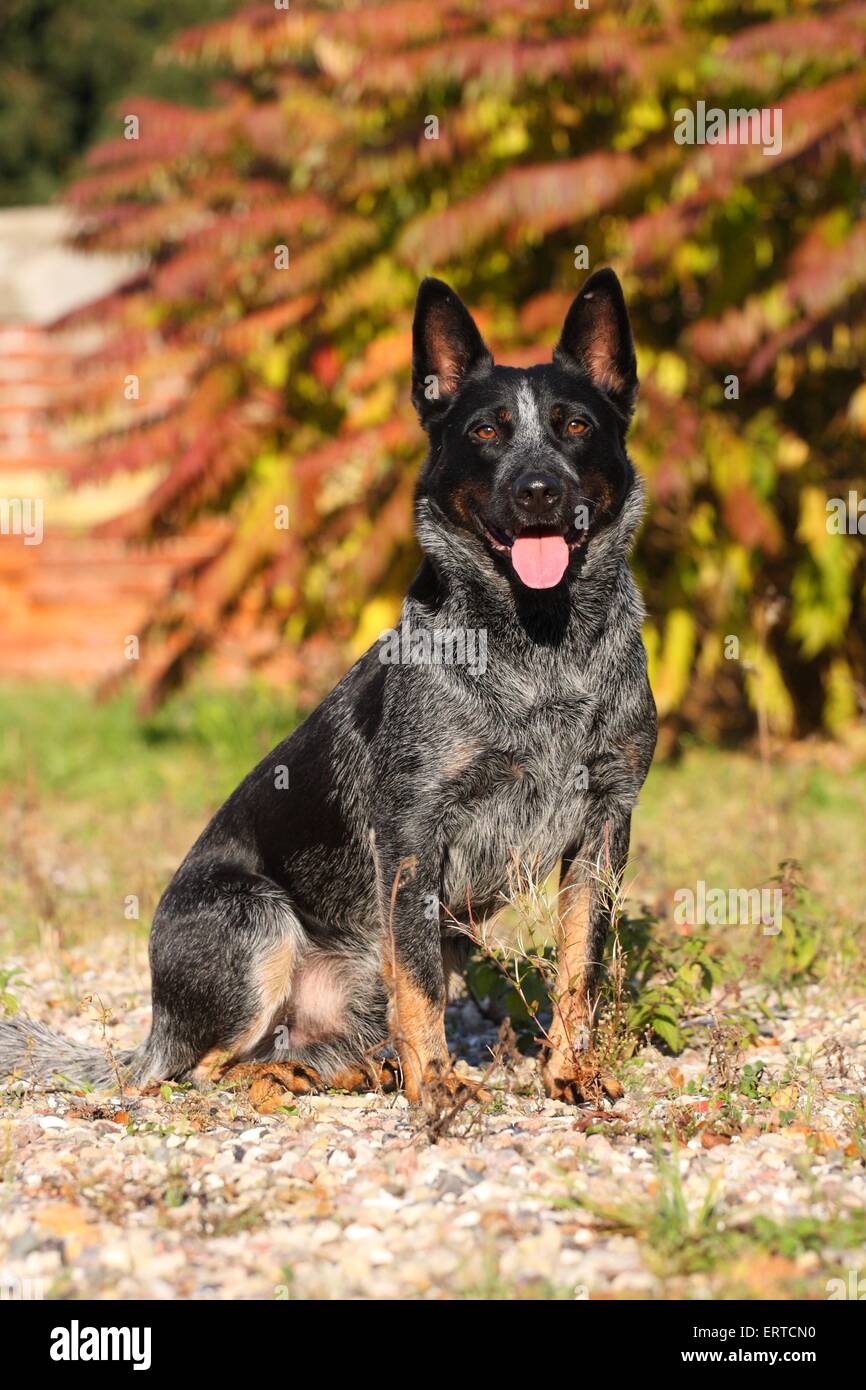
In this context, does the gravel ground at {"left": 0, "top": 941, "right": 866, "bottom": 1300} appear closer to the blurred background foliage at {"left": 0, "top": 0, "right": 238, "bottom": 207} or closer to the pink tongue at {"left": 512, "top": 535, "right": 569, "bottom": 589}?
the pink tongue at {"left": 512, "top": 535, "right": 569, "bottom": 589}

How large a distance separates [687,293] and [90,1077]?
621 cm

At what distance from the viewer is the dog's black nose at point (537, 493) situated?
3.66 m

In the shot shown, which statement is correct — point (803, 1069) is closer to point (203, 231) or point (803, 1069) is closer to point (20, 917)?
point (20, 917)

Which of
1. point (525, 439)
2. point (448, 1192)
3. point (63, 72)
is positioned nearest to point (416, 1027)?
point (448, 1192)

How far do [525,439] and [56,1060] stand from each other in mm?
2066

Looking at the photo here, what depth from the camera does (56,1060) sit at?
415 centimetres

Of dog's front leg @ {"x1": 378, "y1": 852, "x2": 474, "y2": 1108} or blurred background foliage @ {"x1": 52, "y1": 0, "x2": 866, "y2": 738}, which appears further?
blurred background foliage @ {"x1": 52, "y1": 0, "x2": 866, "y2": 738}

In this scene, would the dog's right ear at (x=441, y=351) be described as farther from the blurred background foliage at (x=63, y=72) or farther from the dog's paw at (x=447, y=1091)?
the blurred background foliage at (x=63, y=72)

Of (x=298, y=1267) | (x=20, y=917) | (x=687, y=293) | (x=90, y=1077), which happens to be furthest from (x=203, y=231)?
(x=298, y=1267)

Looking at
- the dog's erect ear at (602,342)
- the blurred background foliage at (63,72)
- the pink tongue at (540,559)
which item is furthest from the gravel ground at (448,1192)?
the blurred background foliage at (63,72)

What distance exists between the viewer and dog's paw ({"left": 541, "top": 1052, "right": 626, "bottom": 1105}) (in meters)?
3.79

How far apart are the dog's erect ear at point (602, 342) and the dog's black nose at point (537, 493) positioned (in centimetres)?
Answer: 50

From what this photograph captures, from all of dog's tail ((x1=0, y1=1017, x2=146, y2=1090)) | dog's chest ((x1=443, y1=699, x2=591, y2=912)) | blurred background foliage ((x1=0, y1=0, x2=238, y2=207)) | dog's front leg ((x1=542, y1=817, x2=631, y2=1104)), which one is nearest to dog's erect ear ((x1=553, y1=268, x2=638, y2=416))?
dog's chest ((x1=443, y1=699, x2=591, y2=912))

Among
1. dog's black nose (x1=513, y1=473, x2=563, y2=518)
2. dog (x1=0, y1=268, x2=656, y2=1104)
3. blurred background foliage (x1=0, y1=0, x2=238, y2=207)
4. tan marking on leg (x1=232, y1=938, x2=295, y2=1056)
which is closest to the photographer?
dog's black nose (x1=513, y1=473, x2=563, y2=518)
